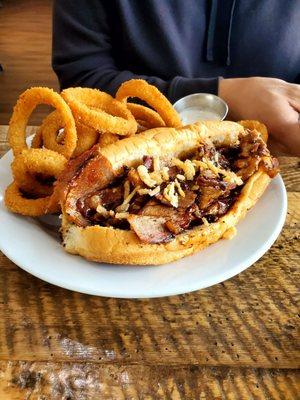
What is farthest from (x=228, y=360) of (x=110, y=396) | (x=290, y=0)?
(x=290, y=0)

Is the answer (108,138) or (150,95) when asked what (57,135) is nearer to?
(108,138)

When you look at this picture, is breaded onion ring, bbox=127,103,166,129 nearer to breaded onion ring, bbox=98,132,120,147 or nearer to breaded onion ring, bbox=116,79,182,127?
breaded onion ring, bbox=116,79,182,127

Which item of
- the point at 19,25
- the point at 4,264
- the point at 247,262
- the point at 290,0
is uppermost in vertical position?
the point at 290,0

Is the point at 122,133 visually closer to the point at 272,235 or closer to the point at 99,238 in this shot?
the point at 99,238

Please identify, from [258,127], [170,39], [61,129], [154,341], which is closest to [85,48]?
[170,39]

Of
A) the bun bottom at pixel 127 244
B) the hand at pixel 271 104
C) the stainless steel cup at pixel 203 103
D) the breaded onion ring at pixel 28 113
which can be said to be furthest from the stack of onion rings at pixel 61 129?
the hand at pixel 271 104

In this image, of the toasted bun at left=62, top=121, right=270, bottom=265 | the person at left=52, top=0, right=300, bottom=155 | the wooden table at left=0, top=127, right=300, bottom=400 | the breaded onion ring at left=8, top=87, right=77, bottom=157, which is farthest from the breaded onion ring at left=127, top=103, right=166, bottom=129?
the wooden table at left=0, top=127, right=300, bottom=400

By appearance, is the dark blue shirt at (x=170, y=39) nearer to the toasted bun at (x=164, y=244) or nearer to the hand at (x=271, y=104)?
the hand at (x=271, y=104)
